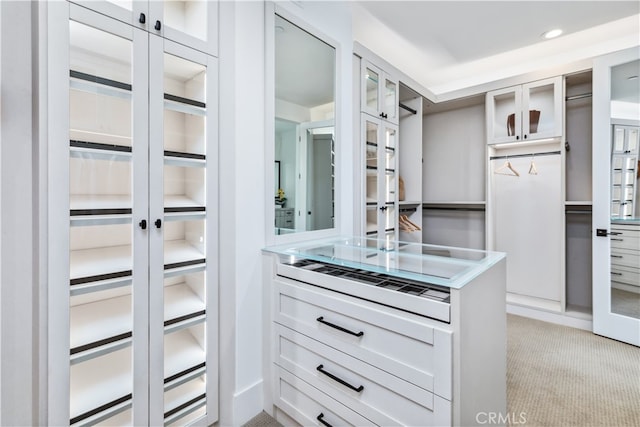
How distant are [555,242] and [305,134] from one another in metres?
2.97

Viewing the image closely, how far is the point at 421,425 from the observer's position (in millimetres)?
1087

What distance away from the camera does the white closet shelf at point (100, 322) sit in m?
1.19

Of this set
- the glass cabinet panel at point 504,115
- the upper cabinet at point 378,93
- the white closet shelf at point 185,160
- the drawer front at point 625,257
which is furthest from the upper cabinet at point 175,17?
the drawer front at point 625,257

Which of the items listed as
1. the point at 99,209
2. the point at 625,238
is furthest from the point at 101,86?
the point at 625,238

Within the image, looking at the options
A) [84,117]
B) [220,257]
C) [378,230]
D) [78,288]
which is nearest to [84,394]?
[78,288]

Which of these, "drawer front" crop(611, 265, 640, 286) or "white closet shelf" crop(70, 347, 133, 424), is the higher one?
"drawer front" crop(611, 265, 640, 286)

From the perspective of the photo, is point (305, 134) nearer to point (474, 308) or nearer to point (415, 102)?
point (474, 308)

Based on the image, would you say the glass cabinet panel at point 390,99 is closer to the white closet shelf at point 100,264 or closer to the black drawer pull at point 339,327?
the black drawer pull at point 339,327

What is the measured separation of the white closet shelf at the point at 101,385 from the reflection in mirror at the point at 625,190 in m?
3.74

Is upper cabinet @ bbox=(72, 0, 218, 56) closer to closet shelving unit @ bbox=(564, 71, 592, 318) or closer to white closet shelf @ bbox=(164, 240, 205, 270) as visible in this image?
white closet shelf @ bbox=(164, 240, 205, 270)

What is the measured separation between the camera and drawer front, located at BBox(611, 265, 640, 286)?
2539 millimetres

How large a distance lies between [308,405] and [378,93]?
8.05 ft

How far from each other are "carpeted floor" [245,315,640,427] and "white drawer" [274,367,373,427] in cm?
19

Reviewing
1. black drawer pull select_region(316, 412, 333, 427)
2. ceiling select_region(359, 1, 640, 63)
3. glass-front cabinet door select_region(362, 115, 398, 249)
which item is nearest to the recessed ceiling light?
ceiling select_region(359, 1, 640, 63)
